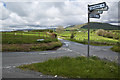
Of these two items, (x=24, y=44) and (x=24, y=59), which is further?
(x=24, y=44)

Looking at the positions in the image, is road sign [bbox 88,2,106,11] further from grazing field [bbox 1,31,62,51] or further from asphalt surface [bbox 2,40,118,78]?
grazing field [bbox 1,31,62,51]

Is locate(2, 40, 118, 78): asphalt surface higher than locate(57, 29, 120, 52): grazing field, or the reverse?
locate(57, 29, 120, 52): grazing field

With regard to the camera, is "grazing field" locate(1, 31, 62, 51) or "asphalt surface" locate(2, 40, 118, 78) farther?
"grazing field" locate(1, 31, 62, 51)

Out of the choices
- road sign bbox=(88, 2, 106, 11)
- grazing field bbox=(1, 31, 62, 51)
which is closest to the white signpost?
road sign bbox=(88, 2, 106, 11)

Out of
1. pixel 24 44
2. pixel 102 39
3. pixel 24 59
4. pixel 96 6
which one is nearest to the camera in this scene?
pixel 96 6

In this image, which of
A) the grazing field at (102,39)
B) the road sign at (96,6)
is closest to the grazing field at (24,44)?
the road sign at (96,6)

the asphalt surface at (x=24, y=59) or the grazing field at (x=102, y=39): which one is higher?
the grazing field at (x=102, y=39)

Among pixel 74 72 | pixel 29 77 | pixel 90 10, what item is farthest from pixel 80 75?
pixel 90 10

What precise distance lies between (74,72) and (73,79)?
646 millimetres

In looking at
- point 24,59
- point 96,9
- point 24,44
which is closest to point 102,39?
point 24,44

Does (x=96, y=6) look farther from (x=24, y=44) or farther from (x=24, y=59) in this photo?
(x=24, y=44)

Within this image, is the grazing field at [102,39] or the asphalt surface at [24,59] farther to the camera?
the grazing field at [102,39]

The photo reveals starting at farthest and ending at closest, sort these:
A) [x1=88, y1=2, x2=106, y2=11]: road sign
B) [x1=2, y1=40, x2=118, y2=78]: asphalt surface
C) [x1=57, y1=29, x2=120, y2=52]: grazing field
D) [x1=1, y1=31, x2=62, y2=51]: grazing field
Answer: [x1=57, y1=29, x2=120, y2=52]: grazing field
[x1=1, y1=31, x2=62, y2=51]: grazing field
[x1=88, y1=2, x2=106, y2=11]: road sign
[x1=2, y1=40, x2=118, y2=78]: asphalt surface

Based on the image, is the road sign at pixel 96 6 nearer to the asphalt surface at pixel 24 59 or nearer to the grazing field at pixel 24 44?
the asphalt surface at pixel 24 59
